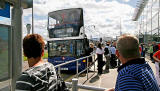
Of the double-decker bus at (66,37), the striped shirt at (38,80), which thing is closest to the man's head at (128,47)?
the striped shirt at (38,80)

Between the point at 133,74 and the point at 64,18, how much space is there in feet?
28.5

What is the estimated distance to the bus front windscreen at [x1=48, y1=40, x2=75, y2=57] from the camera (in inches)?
377

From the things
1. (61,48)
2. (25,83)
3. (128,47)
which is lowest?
(61,48)

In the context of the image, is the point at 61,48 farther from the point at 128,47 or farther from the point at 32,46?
the point at 128,47

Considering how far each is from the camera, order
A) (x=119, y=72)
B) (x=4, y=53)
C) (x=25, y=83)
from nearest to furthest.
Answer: (x=25, y=83)
(x=119, y=72)
(x=4, y=53)

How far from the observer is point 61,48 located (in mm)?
9727

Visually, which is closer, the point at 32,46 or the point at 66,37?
the point at 32,46

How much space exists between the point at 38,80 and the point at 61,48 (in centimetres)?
838

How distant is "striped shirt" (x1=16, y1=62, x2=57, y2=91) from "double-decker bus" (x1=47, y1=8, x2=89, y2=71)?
7844 millimetres

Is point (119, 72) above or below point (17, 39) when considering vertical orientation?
below

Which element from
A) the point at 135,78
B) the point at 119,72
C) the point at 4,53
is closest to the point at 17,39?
the point at 4,53

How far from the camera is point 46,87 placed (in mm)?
1450

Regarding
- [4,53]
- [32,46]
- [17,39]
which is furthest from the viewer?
[4,53]

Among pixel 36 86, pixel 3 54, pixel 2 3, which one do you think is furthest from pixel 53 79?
pixel 3 54
